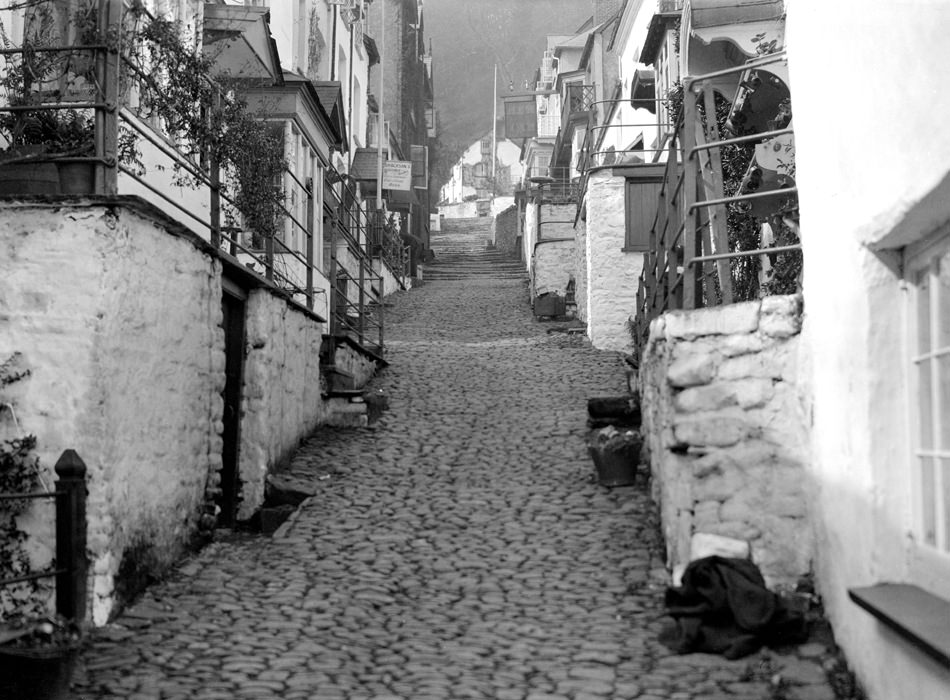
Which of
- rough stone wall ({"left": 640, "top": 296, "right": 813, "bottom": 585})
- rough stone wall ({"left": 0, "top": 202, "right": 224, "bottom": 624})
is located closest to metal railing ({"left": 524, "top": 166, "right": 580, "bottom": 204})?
rough stone wall ({"left": 640, "top": 296, "right": 813, "bottom": 585})

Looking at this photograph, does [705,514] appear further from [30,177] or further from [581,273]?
[581,273]

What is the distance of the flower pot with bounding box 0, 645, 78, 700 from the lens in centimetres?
496

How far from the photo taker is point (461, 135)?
88562 millimetres

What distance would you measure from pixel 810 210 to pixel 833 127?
0.70 m

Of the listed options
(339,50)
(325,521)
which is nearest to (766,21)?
(325,521)

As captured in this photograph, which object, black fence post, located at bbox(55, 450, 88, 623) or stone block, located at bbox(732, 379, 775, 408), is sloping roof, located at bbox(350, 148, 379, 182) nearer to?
stone block, located at bbox(732, 379, 775, 408)

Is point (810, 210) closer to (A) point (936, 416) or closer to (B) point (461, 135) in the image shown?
(A) point (936, 416)

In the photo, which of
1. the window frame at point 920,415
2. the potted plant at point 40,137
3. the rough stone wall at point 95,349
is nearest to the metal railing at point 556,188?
the potted plant at point 40,137

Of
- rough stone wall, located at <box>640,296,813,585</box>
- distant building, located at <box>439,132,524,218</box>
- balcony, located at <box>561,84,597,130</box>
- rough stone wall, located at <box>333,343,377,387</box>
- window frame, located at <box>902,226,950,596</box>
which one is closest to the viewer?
window frame, located at <box>902,226,950,596</box>

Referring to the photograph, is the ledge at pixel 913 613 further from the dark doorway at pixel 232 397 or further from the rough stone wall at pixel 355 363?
the rough stone wall at pixel 355 363

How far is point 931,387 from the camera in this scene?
4.84 m

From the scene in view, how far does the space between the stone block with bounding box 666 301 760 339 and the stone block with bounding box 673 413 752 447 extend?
50cm

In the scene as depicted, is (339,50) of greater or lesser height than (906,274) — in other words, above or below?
above

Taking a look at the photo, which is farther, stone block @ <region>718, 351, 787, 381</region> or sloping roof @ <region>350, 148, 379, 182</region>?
sloping roof @ <region>350, 148, 379, 182</region>
